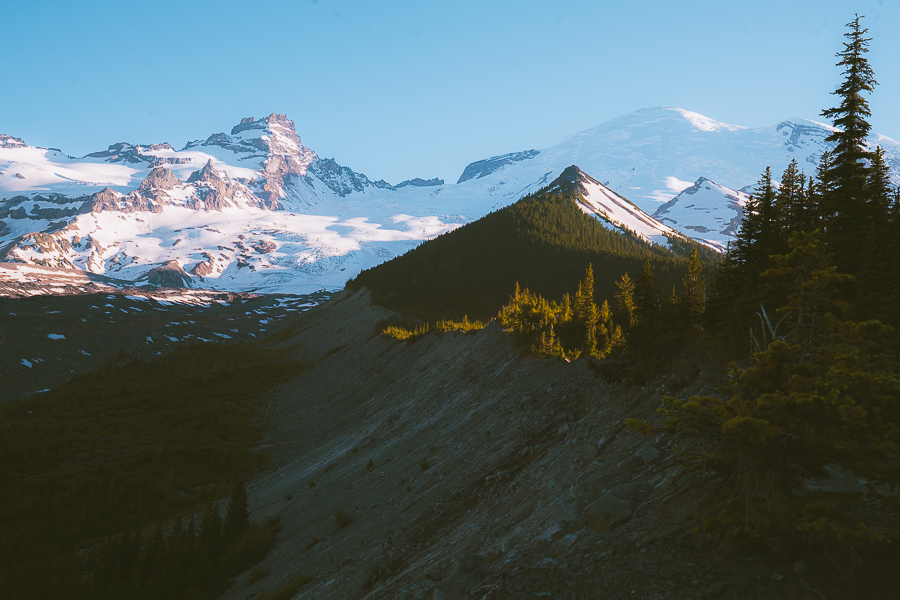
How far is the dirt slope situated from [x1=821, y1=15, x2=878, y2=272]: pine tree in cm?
1510

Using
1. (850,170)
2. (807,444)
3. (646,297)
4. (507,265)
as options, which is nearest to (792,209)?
(850,170)

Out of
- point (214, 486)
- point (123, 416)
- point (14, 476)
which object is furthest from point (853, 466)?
point (123, 416)

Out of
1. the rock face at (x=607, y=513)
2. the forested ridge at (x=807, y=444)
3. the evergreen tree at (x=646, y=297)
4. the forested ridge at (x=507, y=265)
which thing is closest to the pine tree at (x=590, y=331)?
the evergreen tree at (x=646, y=297)

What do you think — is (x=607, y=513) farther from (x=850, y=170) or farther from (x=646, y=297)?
(x=850, y=170)

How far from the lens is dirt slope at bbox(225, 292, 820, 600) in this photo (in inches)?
342

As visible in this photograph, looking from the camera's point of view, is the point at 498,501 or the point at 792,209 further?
the point at 792,209

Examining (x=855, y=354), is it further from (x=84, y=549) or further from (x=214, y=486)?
(x=214, y=486)

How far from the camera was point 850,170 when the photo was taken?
26.6 m

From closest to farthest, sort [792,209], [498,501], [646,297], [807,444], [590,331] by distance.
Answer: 1. [807,444]
2. [498,501]
3. [646,297]
4. [792,209]
5. [590,331]

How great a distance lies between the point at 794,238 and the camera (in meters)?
10.0

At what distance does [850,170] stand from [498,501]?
85.6ft

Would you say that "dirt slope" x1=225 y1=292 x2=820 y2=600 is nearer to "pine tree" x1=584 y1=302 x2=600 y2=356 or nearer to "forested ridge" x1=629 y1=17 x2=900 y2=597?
"forested ridge" x1=629 y1=17 x2=900 y2=597

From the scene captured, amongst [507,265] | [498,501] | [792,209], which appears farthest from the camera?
[507,265]

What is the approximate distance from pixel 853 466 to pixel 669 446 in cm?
460
